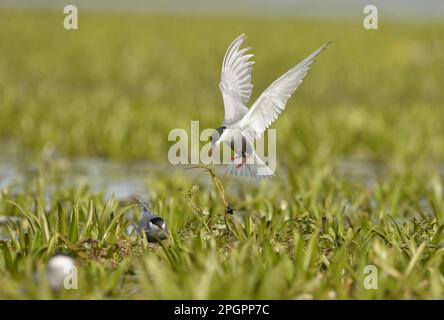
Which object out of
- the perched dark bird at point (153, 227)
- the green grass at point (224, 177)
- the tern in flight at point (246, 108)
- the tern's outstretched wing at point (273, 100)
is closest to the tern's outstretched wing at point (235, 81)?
the tern in flight at point (246, 108)

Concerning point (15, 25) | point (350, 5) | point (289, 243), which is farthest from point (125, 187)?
point (350, 5)

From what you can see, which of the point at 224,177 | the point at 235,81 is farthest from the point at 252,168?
the point at 224,177

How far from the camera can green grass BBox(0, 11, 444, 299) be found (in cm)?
347

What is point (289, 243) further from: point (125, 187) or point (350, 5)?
point (350, 5)

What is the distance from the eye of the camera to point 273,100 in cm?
352

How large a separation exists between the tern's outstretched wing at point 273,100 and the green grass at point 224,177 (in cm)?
57

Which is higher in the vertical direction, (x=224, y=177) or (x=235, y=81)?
(x=235, y=81)

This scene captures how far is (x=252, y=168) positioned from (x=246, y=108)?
0.97 ft

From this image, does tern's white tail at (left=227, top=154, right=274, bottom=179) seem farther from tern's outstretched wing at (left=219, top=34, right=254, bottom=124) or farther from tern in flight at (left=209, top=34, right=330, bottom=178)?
tern's outstretched wing at (left=219, top=34, right=254, bottom=124)

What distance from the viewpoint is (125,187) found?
7008mm

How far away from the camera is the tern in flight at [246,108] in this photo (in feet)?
11.5

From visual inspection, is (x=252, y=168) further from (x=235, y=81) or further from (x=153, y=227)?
(x=153, y=227)

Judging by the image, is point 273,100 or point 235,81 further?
point 235,81

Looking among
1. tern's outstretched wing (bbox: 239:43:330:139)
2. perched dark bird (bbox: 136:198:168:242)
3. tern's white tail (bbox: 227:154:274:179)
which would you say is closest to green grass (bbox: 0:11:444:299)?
perched dark bird (bbox: 136:198:168:242)
